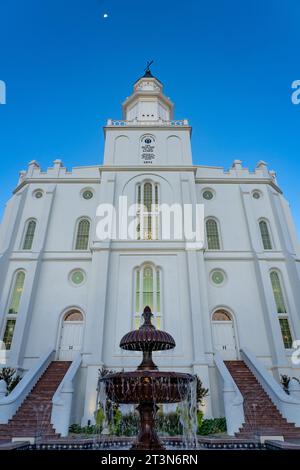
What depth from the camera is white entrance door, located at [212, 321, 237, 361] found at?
53.6 feet

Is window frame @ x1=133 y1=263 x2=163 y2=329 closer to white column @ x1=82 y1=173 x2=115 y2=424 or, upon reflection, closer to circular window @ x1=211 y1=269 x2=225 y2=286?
white column @ x1=82 y1=173 x2=115 y2=424

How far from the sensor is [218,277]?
18141 millimetres

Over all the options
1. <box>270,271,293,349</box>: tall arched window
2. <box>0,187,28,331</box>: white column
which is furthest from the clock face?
<box>270,271,293,349</box>: tall arched window

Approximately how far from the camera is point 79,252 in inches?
728

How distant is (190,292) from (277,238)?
749 cm

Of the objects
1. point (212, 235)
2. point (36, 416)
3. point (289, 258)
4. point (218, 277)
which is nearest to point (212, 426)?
point (36, 416)

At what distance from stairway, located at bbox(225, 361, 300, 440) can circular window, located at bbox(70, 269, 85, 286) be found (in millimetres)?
9718

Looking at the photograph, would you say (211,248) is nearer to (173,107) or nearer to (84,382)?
(84,382)

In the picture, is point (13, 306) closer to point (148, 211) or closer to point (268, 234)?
point (148, 211)

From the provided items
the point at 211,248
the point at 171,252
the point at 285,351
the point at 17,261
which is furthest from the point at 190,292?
the point at 17,261

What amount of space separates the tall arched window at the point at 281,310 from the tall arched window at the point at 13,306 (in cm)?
1476

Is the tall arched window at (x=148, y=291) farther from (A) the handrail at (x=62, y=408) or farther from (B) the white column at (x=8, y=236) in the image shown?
(B) the white column at (x=8, y=236)

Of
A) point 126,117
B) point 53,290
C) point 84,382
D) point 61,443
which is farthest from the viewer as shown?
point 126,117

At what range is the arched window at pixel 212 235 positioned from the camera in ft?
63.4
